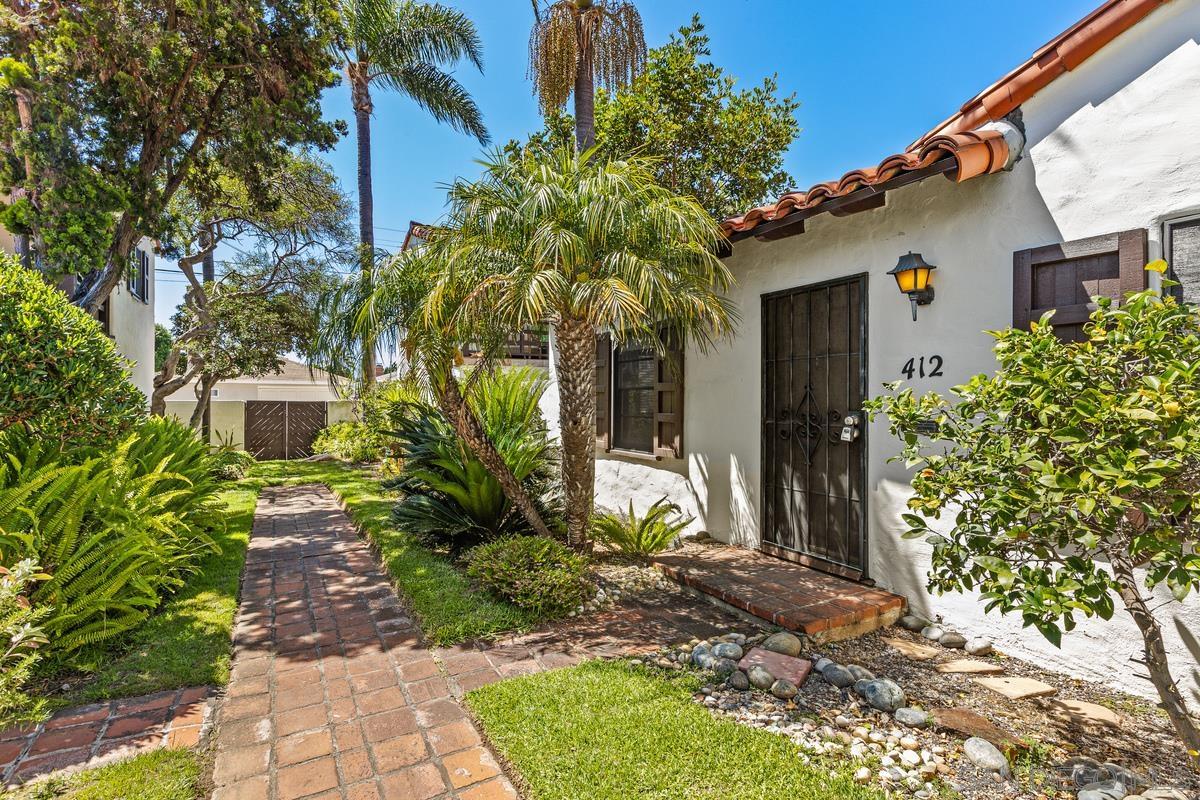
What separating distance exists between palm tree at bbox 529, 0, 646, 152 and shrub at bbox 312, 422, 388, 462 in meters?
7.61

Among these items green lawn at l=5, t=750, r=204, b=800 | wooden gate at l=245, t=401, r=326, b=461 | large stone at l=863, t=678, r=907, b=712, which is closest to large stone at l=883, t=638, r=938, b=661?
large stone at l=863, t=678, r=907, b=712

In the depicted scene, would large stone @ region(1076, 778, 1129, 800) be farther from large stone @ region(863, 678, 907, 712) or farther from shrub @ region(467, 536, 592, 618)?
shrub @ region(467, 536, 592, 618)

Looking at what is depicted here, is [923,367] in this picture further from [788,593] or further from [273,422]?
[273,422]

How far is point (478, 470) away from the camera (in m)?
5.73

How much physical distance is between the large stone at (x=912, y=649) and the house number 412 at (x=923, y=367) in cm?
186

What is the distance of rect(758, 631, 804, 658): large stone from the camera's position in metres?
3.63

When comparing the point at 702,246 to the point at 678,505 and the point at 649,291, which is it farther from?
the point at 678,505

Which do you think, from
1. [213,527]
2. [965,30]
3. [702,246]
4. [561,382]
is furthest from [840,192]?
[213,527]

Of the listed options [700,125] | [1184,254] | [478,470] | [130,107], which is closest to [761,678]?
[1184,254]

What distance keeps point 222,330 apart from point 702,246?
40.4 ft

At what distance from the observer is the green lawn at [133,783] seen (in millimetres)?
2344

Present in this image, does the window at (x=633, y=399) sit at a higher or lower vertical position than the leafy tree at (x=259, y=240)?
lower

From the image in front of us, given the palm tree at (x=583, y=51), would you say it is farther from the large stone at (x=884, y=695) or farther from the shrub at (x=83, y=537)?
the large stone at (x=884, y=695)

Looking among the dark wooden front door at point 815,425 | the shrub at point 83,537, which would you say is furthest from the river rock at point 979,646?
the shrub at point 83,537
